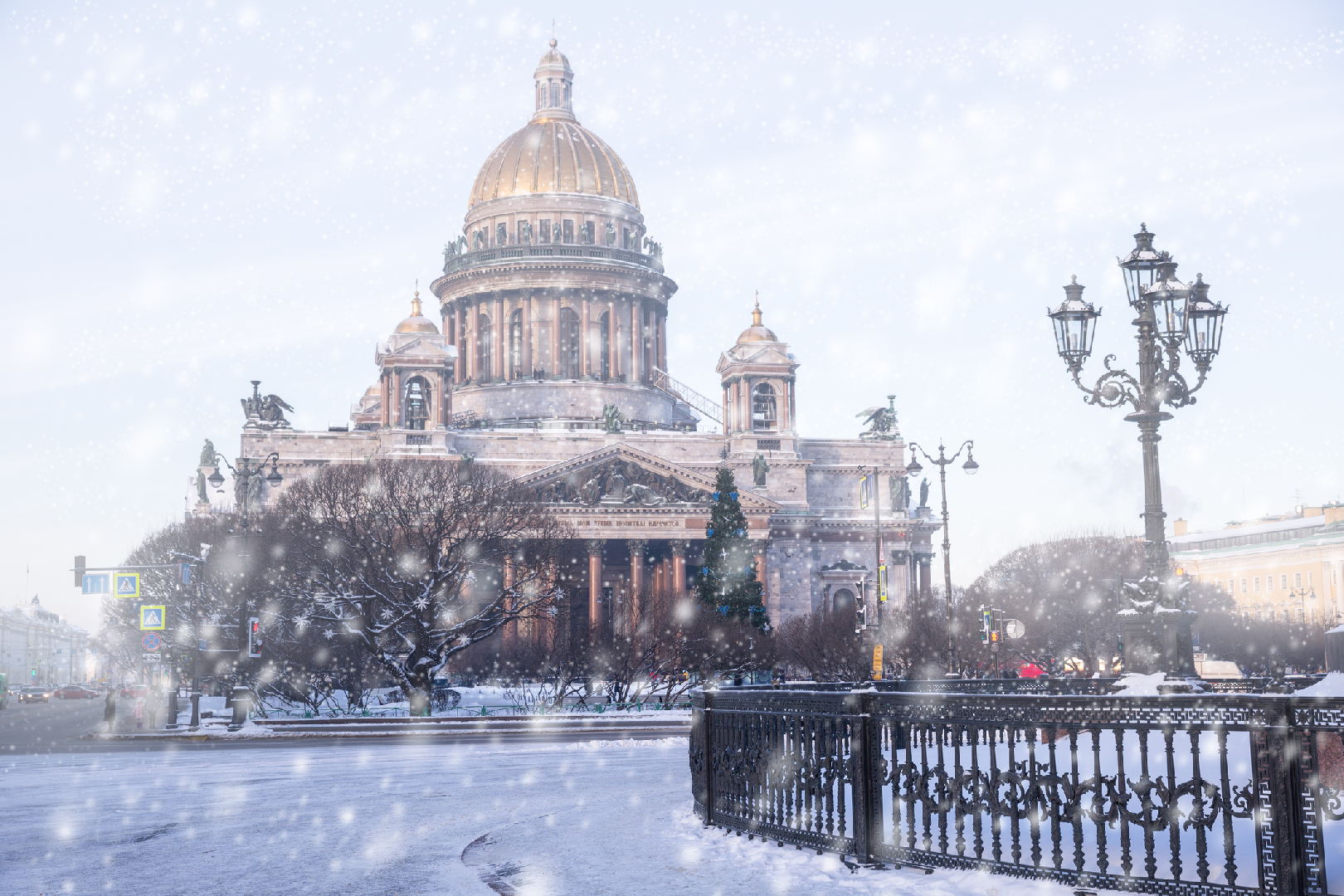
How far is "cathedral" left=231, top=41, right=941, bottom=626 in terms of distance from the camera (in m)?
72.6

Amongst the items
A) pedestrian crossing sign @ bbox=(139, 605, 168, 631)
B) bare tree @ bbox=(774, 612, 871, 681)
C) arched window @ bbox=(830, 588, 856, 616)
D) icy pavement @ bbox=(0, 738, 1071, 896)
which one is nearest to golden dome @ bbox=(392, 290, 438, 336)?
arched window @ bbox=(830, 588, 856, 616)

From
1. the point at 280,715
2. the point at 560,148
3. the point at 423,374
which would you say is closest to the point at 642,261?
the point at 560,148

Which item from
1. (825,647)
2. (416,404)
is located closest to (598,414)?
(416,404)

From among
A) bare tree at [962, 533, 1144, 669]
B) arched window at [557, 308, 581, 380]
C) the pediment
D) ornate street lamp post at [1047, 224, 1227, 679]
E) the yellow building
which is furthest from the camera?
the yellow building

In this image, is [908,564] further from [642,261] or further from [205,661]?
[205,661]

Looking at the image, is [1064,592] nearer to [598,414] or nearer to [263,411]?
[598,414]

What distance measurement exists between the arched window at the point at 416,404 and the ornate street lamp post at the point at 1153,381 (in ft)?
201

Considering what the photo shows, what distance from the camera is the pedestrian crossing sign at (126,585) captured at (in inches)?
1620

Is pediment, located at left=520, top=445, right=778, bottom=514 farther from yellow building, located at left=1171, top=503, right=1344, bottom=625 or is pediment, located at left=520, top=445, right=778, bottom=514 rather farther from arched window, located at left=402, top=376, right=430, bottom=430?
yellow building, located at left=1171, top=503, right=1344, bottom=625

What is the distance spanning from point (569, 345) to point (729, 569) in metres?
37.3

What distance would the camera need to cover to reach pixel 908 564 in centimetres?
8150

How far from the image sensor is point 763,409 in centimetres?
8206

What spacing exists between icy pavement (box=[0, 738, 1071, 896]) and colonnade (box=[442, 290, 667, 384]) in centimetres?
6689

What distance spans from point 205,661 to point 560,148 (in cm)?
4730
